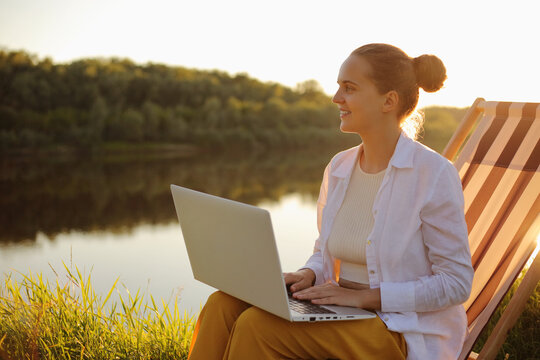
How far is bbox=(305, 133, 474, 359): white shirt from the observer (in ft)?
5.52

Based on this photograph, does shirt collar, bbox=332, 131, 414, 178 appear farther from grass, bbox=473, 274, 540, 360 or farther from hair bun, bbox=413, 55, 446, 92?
grass, bbox=473, 274, 540, 360

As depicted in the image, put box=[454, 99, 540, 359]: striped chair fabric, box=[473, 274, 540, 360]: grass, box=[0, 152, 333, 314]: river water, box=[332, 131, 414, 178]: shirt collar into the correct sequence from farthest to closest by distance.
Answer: box=[0, 152, 333, 314]: river water → box=[473, 274, 540, 360]: grass → box=[454, 99, 540, 359]: striped chair fabric → box=[332, 131, 414, 178]: shirt collar

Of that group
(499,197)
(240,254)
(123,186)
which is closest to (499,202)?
(499,197)

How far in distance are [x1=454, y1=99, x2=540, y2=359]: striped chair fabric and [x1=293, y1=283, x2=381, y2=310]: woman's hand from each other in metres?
0.49

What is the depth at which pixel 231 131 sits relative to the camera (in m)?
35.1

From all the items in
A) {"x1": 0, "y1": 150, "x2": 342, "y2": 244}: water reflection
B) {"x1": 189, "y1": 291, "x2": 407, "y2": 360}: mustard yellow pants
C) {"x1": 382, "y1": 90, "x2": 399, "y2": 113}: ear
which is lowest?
{"x1": 0, "y1": 150, "x2": 342, "y2": 244}: water reflection

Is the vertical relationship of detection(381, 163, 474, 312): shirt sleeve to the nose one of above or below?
below

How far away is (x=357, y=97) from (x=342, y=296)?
2.02 feet

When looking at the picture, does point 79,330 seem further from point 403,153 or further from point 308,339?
point 403,153

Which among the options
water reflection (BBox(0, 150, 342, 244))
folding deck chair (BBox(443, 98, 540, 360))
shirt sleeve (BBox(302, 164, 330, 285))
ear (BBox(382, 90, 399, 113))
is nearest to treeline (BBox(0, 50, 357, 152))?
water reflection (BBox(0, 150, 342, 244))

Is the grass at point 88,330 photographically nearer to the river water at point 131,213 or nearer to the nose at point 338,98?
the river water at point 131,213

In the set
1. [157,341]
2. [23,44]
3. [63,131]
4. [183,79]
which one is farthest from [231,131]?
[157,341]

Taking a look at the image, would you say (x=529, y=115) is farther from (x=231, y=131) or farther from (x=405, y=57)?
(x=231, y=131)

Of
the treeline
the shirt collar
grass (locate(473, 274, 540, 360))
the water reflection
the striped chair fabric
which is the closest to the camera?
the shirt collar
